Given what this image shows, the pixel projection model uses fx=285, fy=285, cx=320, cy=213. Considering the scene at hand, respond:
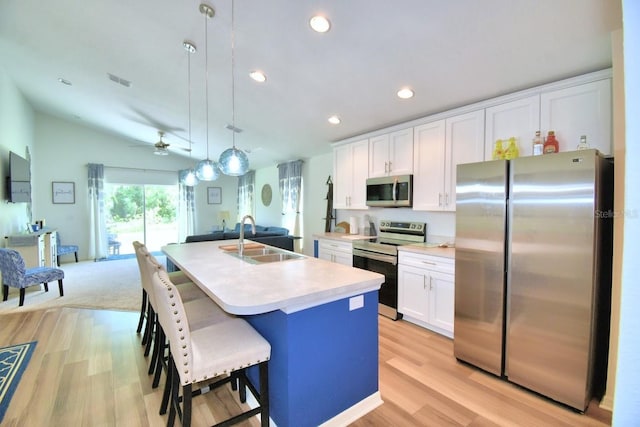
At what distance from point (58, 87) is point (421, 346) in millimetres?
6853

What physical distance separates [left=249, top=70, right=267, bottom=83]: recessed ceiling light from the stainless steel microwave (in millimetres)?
1844

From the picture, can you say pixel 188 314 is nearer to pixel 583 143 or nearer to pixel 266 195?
pixel 583 143

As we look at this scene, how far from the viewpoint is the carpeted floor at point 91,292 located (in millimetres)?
3854

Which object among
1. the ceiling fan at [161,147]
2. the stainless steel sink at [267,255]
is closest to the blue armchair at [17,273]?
the ceiling fan at [161,147]

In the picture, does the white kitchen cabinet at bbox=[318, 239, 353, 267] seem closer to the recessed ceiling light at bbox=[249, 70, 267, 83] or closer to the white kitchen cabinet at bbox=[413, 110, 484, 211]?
the white kitchen cabinet at bbox=[413, 110, 484, 211]

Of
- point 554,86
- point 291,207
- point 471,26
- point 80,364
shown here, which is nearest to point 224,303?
point 80,364

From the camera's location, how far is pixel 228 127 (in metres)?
5.13

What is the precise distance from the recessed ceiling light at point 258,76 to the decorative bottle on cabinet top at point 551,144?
275cm

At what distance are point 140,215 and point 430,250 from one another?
7803 millimetres

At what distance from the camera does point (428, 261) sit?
291cm

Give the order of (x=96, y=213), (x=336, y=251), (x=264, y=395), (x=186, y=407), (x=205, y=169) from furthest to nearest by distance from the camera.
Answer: (x=96, y=213)
(x=336, y=251)
(x=205, y=169)
(x=264, y=395)
(x=186, y=407)

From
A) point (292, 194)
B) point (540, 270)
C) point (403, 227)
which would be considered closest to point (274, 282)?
point (540, 270)

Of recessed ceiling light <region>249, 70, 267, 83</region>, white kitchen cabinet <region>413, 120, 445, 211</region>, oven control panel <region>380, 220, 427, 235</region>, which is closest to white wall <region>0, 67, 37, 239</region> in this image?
recessed ceiling light <region>249, 70, 267, 83</region>

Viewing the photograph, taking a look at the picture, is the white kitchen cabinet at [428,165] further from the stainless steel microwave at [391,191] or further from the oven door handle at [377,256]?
the oven door handle at [377,256]
